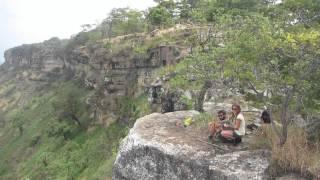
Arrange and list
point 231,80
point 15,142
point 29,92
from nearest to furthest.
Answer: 1. point 231,80
2. point 15,142
3. point 29,92

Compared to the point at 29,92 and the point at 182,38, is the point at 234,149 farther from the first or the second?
the point at 29,92

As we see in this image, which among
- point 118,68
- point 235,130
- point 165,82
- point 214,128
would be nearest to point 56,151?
point 118,68

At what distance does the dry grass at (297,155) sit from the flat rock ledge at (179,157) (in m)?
0.36

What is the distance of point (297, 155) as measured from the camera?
38.1ft

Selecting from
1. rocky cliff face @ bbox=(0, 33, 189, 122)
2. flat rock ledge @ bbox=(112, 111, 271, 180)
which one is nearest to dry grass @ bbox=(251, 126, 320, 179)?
flat rock ledge @ bbox=(112, 111, 271, 180)

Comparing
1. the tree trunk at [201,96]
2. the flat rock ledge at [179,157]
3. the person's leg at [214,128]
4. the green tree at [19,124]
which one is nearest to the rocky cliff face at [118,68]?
the green tree at [19,124]

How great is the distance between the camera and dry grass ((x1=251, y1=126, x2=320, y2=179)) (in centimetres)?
1130

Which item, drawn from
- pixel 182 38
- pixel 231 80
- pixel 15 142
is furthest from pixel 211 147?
pixel 15 142

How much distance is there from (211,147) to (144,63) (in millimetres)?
35133

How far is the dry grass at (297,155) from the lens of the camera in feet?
37.1

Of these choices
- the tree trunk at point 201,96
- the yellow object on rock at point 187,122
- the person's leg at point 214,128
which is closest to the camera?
the person's leg at point 214,128

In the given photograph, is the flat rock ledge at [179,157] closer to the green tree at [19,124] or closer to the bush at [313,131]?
the bush at [313,131]

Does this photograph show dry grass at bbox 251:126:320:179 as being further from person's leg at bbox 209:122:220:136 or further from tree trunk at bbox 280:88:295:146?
person's leg at bbox 209:122:220:136

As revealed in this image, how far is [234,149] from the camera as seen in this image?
510 inches
